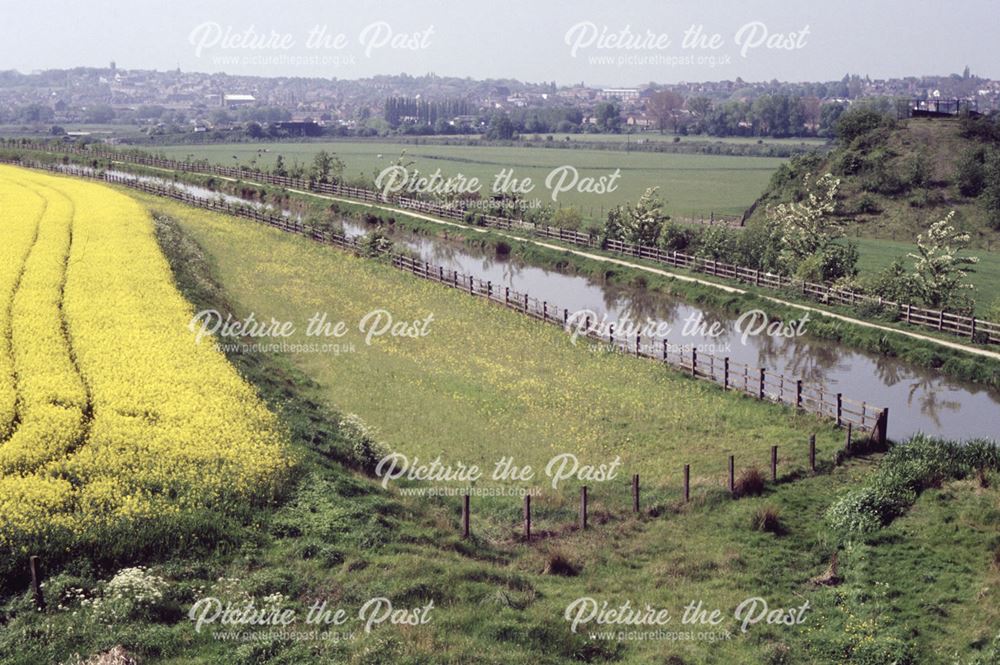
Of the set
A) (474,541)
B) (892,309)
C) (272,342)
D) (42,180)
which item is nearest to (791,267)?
(892,309)

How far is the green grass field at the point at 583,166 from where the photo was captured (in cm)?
8750

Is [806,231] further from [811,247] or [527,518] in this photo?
[527,518]

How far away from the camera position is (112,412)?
2170cm

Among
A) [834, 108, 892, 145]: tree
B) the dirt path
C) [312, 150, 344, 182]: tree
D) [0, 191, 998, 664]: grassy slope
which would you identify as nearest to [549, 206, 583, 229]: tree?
the dirt path

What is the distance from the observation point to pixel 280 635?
1473cm

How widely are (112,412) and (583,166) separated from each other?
104m

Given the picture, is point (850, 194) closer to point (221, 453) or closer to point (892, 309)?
point (892, 309)

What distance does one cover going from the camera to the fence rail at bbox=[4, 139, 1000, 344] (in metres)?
36.4

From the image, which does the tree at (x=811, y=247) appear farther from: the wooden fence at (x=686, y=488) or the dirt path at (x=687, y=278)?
the wooden fence at (x=686, y=488)

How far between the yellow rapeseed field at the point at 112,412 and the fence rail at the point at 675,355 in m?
13.1

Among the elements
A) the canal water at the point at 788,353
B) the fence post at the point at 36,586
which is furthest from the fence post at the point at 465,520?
the canal water at the point at 788,353

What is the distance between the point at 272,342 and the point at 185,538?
743 inches

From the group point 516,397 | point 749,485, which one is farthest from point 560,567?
point 516,397

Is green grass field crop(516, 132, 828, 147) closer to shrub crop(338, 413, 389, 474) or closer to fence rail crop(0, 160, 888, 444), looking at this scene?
fence rail crop(0, 160, 888, 444)
